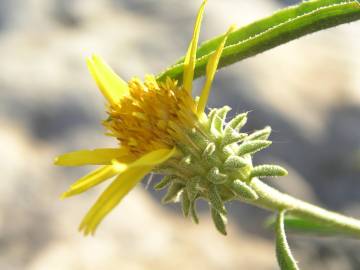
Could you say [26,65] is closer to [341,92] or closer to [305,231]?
[341,92]

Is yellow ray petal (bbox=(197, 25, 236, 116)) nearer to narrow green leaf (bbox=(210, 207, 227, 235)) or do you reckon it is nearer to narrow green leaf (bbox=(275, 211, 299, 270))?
narrow green leaf (bbox=(210, 207, 227, 235))

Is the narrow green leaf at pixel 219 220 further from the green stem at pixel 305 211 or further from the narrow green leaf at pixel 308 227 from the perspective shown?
the narrow green leaf at pixel 308 227

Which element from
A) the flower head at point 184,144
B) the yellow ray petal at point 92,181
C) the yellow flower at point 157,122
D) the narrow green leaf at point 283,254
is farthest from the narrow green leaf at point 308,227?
the yellow ray petal at point 92,181

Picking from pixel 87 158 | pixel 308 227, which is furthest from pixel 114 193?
pixel 308 227

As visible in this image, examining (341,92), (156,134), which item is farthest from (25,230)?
(156,134)

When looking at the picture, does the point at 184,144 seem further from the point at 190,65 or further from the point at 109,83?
the point at 109,83

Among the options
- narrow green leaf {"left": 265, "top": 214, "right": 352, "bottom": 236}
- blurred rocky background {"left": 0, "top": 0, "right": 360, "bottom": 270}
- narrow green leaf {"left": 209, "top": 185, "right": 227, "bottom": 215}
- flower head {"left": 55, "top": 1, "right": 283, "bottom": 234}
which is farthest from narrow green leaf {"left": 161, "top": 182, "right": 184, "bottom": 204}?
blurred rocky background {"left": 0, "top": 0, "right": 360, "bottom": 270}

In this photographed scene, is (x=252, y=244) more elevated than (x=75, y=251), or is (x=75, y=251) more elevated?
Result: (x=252, y=244)
